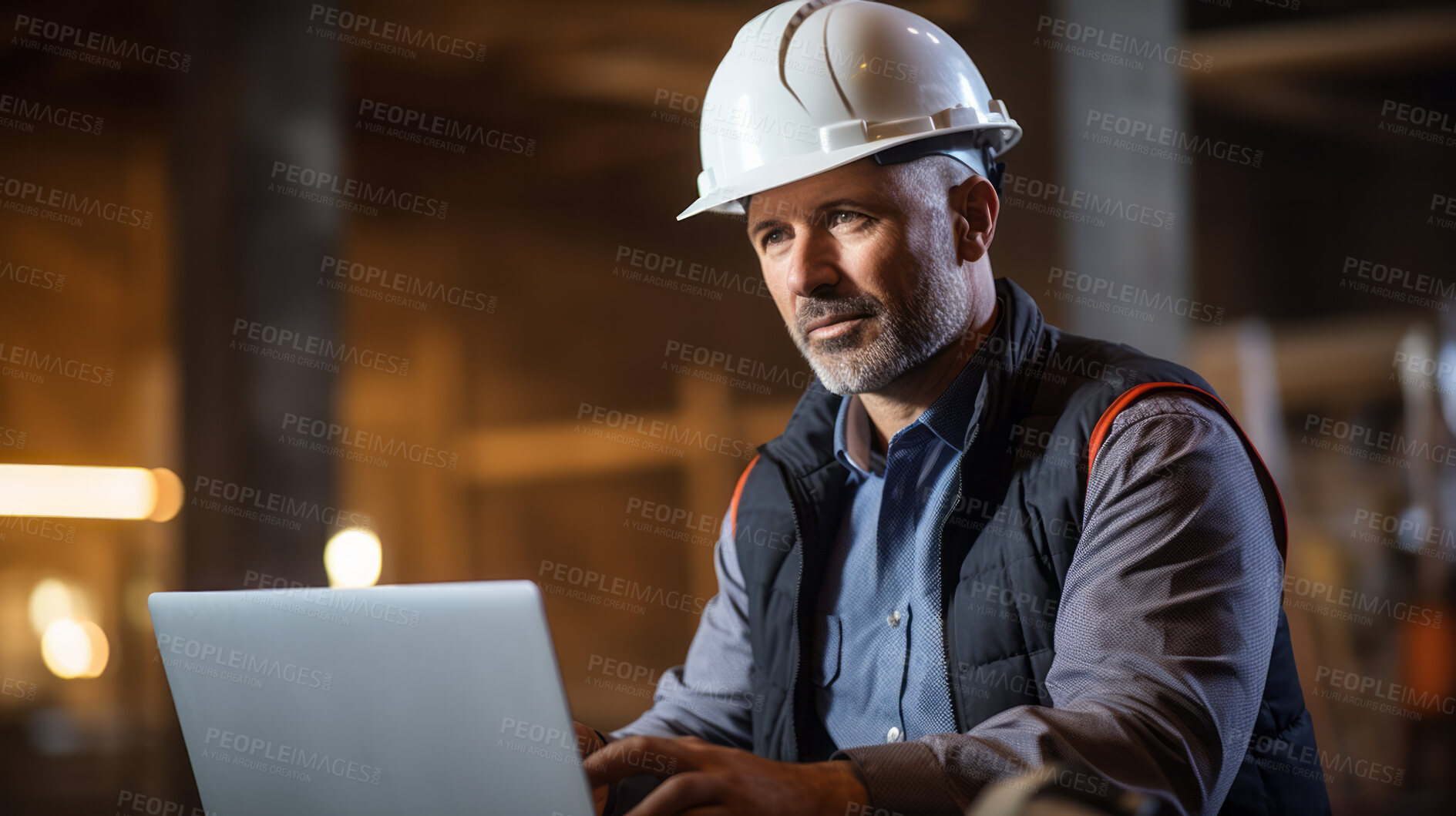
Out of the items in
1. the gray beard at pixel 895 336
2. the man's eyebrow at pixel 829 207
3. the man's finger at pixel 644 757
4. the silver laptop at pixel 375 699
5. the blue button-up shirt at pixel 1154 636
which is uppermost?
the man's eyebrow at pixel 829 207

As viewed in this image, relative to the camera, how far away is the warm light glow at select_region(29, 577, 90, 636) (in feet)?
22.0

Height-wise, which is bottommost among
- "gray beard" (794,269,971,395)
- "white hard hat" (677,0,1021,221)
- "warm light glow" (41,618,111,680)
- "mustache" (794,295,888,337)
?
"gray beard" (794,269,971,395)

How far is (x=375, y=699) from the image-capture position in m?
1.06

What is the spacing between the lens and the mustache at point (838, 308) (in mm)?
1685

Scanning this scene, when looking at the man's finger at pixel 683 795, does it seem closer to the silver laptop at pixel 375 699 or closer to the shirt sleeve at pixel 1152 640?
the silver laptop at pixel 375 699

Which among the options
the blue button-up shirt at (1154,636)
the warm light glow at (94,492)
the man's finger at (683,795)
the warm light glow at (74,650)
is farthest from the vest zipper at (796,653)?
the warm light glow at (74,650)

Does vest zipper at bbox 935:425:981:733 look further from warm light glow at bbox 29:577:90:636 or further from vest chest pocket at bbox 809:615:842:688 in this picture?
warm light glow at bbox 29:577:90:636

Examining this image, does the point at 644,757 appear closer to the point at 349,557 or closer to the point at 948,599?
the point at 948,599

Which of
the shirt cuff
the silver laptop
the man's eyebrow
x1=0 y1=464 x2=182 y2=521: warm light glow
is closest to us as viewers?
the silver laptop

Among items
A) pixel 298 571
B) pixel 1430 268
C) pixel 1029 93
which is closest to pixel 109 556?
pixel 298 571

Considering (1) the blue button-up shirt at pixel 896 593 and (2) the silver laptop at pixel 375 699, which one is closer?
(2) the silver laptop at pixel 375 699

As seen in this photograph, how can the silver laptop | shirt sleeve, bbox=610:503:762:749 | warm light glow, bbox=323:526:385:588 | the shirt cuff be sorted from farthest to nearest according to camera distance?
warm light glow, bbox=323:526:385:588 → shirt sleeve, bbox=610:503:762:749 → the shirt cuff → the silver laptop

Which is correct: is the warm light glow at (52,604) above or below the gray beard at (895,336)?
above

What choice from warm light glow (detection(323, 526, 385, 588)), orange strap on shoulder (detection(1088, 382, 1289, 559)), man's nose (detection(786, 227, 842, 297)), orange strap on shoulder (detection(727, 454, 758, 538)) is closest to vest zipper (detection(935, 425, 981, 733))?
orange strap on shoulder (detection(1088, 382, 1289, 559))
